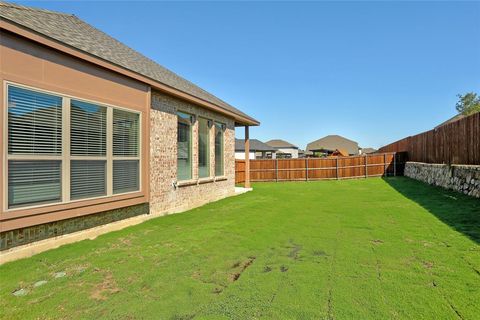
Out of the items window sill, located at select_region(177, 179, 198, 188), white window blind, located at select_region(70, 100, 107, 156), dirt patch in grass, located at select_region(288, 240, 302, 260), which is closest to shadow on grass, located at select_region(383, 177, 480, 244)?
dirt patch in grass, located at select_region(288, 240, 302, 260)

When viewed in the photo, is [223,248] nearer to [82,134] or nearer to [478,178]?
[82,134]

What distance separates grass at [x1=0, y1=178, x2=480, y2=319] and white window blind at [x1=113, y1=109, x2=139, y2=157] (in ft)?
5.60

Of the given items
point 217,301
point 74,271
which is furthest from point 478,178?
point 74,271

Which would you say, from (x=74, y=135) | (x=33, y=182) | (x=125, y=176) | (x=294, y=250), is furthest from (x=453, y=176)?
(x=33, y=182)

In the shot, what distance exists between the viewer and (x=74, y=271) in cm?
379

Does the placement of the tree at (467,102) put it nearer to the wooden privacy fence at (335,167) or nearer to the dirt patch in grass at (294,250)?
the wooden privacy fence at (335,167)

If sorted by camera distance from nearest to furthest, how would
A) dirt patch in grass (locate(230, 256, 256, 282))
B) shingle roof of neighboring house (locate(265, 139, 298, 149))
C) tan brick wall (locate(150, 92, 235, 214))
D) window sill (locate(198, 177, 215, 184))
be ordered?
1. dirt patch in grass (locate(230, 256, 256, 282))
2. tan brick wall (locate(150, 92, 235, 214))
3. window sill (locate(198, 177, 215, 184))
4. shingle roof of neighboring house (locate(265, 139, 298, 149))

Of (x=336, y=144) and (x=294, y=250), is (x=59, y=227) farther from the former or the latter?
(x=336, y=144)

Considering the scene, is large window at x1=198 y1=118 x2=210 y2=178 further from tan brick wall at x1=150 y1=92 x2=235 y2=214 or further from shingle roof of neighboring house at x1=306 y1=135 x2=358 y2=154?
shingle roof of neighboring house at x1=306 y1=135 x2=358 y2=154

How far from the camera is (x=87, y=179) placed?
17.1 feet

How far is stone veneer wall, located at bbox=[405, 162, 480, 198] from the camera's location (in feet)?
27.4

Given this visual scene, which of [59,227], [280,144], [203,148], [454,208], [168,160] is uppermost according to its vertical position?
[280,144]

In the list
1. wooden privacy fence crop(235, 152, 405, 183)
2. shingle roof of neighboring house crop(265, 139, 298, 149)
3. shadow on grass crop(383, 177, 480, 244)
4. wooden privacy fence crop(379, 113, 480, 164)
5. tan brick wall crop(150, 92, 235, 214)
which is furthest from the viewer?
shingle roof of neighboring house crop(265, 139, 298, 149)

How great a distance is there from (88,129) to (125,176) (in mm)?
1321
